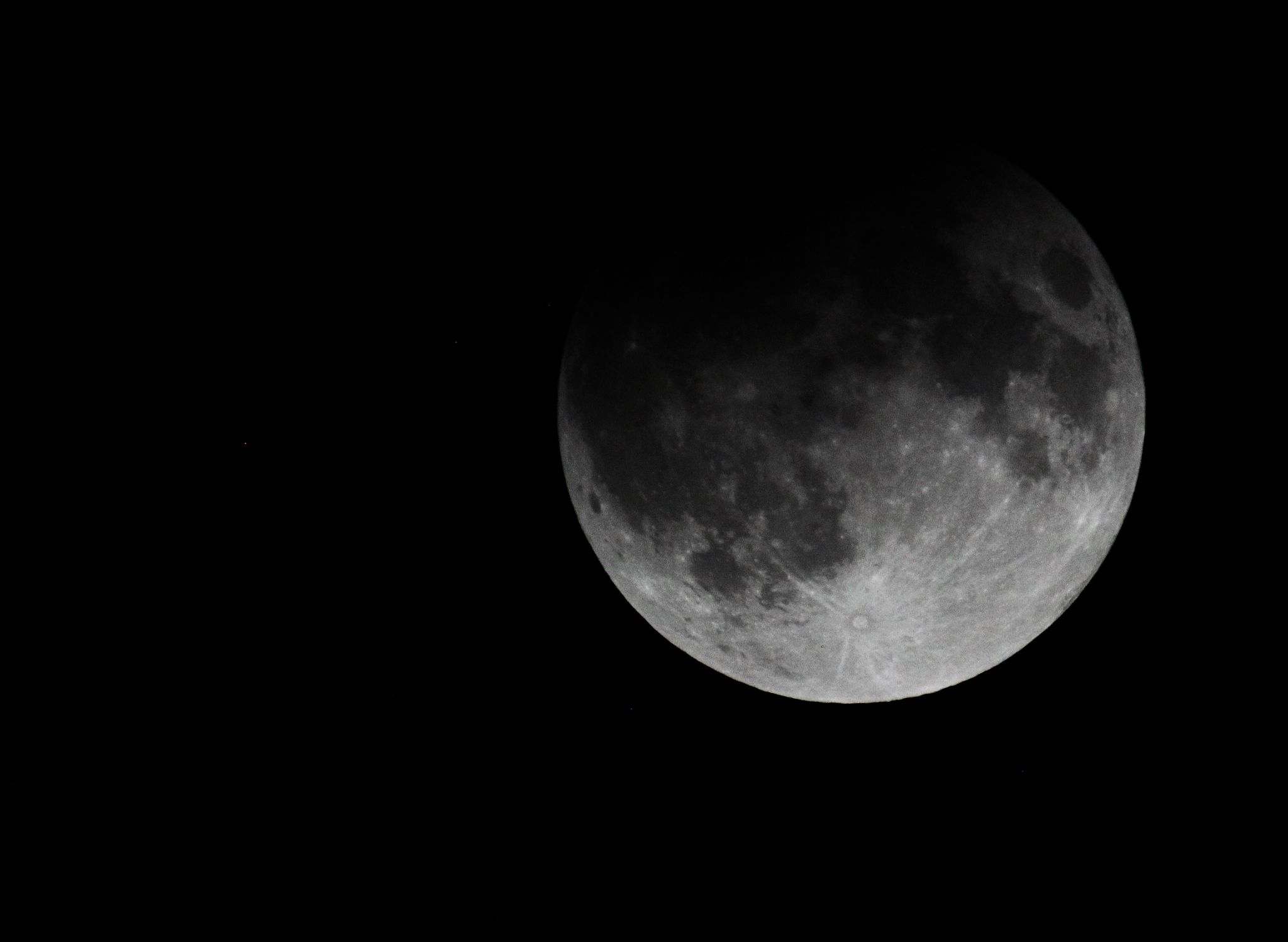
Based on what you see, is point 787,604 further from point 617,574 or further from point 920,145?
point 920,145

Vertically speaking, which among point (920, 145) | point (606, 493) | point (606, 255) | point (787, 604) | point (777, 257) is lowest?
point (787, 604)

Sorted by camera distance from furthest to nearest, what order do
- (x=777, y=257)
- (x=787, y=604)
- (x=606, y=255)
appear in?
1. (x=606, y=255)
2. (x=787, y=604)
3. (x=777, y=257)

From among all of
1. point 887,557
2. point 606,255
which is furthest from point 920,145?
point 887,557

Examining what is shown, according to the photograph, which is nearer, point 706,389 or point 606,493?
point 706,389

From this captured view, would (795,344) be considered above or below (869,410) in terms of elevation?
above
